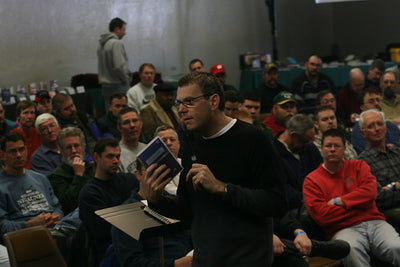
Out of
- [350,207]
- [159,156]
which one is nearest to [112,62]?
[350,207]

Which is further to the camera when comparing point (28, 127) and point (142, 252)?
point (28, 127)

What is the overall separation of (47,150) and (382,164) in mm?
2590

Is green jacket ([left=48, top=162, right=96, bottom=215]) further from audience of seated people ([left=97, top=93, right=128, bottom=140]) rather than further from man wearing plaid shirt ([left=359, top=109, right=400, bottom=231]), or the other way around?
man wearing plaid shirt ([left=359, top=109, right=400, bottom=231])

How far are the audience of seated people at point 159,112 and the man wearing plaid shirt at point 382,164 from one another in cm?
207

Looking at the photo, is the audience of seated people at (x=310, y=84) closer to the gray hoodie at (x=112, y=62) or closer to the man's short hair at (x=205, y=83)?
the gray hoodie at (x=112, y=62)

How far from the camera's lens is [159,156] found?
2.11 meters

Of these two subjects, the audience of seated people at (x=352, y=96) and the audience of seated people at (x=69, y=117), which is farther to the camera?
the audience of seated people at (x=352, y=96)

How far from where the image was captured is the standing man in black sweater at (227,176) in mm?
2057

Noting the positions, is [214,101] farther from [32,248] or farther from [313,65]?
[313,65]

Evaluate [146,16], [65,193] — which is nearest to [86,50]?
[146,16]

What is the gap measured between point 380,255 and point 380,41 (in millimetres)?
8252

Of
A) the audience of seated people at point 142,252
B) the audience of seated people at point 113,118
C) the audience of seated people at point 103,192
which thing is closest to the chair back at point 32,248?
the audience of seated people at point 142,252

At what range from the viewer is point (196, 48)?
1069cm

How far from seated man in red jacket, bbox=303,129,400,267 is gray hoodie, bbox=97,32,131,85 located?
4436mm
